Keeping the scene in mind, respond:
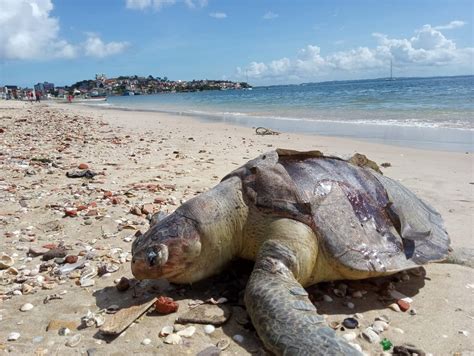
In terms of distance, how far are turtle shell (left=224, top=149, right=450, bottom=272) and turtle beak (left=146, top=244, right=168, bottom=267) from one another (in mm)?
763

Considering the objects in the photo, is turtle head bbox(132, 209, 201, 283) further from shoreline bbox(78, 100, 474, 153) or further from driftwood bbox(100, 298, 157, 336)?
shoreline bbox(78, 100, 474, 153)

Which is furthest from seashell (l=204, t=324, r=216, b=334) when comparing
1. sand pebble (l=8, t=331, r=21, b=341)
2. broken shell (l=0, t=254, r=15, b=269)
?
broken shell (l=0, t=254, r=15, b=269)

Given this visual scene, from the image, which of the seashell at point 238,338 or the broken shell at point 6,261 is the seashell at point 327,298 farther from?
the broken shell at point 6,261

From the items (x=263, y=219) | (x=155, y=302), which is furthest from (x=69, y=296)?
(x=263, y=219)

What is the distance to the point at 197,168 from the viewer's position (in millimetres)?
7680

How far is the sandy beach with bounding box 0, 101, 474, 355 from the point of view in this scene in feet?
8.44

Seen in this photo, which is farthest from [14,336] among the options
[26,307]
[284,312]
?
[284,312]

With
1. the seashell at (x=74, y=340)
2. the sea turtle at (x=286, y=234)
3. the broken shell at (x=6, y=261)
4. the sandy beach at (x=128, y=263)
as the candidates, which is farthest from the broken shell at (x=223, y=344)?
the broken shell at (x=6, y=261)

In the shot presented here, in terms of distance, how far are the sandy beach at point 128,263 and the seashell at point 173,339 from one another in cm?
3

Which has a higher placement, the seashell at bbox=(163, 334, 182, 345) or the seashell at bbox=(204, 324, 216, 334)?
the seashell at bbox=(163, 334, 182, 345)

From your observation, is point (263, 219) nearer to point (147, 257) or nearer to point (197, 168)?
point (147, 257)

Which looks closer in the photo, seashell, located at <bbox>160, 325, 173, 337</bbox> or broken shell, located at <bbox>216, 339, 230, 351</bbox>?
broken shell, located at <bbox>216, 339, 230, 351</bbox>

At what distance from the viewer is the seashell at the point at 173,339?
2.50 m

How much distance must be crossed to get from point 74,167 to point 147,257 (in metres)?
5.26
